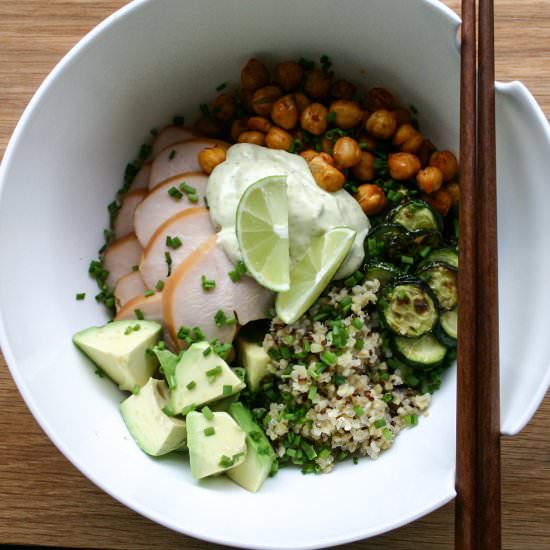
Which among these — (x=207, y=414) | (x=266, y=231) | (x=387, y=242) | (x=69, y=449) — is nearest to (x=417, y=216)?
(x=387, y=242)

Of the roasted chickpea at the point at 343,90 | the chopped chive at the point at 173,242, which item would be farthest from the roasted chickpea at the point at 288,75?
the chopped chive at the point at 173,242

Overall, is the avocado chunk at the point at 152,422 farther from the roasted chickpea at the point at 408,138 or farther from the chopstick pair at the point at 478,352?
the roasted chickpea at the point at 408,138

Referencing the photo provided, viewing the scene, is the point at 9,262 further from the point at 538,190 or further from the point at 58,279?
the point at 538,190

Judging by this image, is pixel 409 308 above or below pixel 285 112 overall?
below

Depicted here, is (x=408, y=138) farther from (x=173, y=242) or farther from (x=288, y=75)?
(x=173, y=242)

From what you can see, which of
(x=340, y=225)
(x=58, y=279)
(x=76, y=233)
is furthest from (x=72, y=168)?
(x=340, y=225)

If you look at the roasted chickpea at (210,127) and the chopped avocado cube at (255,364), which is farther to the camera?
the roasted chickpea at (210,127)
